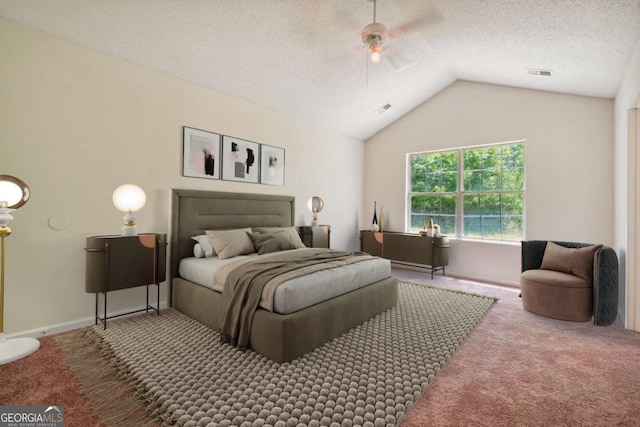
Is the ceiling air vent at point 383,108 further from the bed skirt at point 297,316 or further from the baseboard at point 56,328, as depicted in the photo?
the baseboard at point 56,328

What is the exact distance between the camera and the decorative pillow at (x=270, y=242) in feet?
11.8

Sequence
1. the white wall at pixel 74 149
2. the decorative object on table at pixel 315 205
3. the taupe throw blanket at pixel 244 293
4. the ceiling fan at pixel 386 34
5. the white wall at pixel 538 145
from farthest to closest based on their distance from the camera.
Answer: the decorative object on table at pixel 315 205 → the white wall at pixel 538 145 → the ceiling fan at pixel 386 34 → the white wall at pixel 74 149 → the taupe throw blanket at pixel 244 293

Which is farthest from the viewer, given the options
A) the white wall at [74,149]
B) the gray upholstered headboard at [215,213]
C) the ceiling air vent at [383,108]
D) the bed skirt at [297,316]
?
the ceiling air vent at [383,108]

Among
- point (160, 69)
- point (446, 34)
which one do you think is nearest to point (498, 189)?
point (446, 34)

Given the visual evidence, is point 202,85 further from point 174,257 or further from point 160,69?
point 174,257

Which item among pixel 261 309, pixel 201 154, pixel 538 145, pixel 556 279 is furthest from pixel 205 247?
pixel 538 145

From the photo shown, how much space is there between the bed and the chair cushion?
4.94 feet

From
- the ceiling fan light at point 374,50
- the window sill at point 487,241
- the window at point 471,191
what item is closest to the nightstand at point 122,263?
the ceiling fan light at point 374,50

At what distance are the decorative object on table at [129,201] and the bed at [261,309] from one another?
1.46 feet

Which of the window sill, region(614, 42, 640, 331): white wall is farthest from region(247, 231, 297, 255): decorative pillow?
region(614, 42, 640, 331): white wall

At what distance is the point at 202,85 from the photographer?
146 inches

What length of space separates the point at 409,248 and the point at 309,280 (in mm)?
3172

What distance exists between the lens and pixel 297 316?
2238 millimetres

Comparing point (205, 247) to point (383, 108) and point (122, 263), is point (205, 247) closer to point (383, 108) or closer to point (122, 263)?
point (122, 263)
